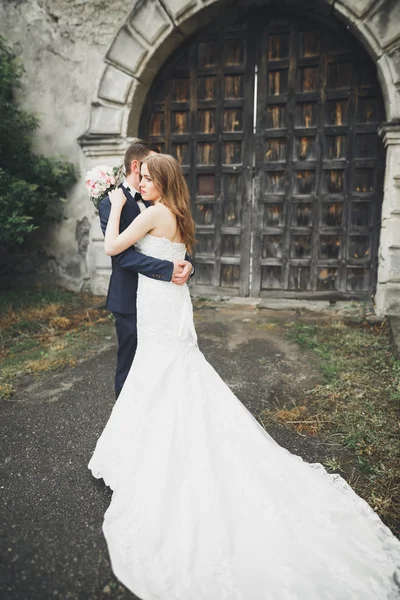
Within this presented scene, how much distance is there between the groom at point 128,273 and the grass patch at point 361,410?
1.13 metres

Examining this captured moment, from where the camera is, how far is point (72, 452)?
2594 mm

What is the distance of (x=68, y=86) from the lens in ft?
19.0

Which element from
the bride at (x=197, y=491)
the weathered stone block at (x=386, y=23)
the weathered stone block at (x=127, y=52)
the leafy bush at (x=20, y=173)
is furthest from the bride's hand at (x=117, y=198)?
the weathered stone block at (x=386, y=23)

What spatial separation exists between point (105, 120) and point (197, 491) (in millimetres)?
5098

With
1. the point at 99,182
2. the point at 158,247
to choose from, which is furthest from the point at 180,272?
the point at 99,182

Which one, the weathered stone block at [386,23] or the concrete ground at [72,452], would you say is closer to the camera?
the concrete ground at [72,452]

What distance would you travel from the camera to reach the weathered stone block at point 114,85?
5.47 metres

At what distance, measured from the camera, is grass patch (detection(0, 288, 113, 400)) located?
399cm

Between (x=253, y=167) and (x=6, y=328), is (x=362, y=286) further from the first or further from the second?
(x=6, y=328)

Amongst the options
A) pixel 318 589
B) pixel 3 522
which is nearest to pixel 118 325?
pixel 3 522

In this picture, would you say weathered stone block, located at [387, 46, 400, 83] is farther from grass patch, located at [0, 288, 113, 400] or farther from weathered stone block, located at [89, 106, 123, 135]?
grass patch, located at [0, 288, 113, 400]

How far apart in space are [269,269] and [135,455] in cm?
434

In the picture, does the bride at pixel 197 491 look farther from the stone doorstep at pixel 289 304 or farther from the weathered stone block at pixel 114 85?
the weathered stone block at pixel 114 85

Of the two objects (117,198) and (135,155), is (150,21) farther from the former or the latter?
(117,198)
